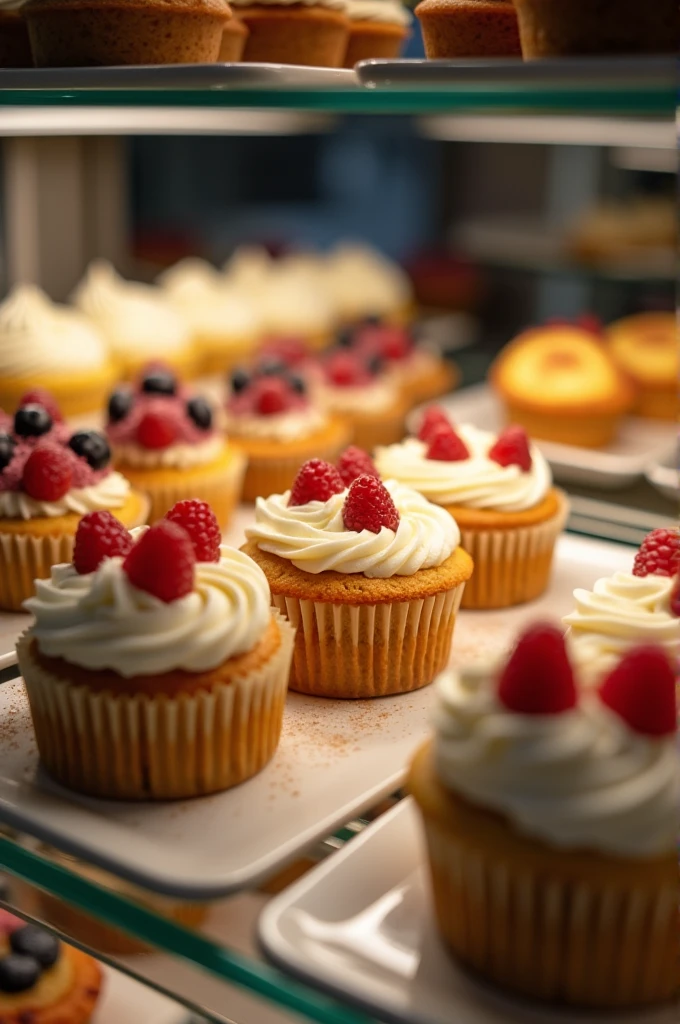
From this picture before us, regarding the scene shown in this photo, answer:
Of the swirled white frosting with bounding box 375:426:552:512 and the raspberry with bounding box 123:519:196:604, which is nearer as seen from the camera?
the raspberry with bounding box 123:519:196:604

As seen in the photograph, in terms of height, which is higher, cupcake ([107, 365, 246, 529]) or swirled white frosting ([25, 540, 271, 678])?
swirled white frosting ([25, 540, 271, 678])

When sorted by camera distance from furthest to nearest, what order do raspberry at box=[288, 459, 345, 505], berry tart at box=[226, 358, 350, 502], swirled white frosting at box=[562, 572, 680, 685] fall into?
berry tart at box=[226, 358, 350, 502]
raspberry at box=[288, 459, 345, 505]
swirled white frosting at box=[562, 572, 680, 685]

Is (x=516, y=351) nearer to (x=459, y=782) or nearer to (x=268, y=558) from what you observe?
(x=268, y=558)

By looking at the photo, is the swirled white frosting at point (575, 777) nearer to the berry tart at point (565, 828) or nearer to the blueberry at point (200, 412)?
the berry tart at point (565, 828)

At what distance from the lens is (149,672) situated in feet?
4.28

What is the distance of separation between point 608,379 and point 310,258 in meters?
1.69

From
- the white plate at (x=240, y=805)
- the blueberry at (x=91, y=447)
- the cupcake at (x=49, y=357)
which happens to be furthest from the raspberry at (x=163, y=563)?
the cupcake at (x=49, y=357)

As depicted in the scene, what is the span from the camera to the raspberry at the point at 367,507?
1585 mm

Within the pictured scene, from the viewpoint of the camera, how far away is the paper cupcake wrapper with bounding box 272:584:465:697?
160 centimetres

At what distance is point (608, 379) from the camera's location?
2795 millimetres

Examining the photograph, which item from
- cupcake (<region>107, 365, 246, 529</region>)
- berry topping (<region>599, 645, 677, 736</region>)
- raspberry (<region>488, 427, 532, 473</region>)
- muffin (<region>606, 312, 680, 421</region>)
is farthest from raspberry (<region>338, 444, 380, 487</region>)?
muffin (<region>606, 312, 680, 421</region>)

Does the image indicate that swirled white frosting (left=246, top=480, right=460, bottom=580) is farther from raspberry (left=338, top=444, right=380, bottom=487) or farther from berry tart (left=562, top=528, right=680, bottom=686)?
berry tart (left=562, top=528, right=680, bottom=686)

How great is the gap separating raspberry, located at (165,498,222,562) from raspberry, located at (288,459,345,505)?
0.25 m

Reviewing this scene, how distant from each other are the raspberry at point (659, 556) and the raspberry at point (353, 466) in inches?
16.3
